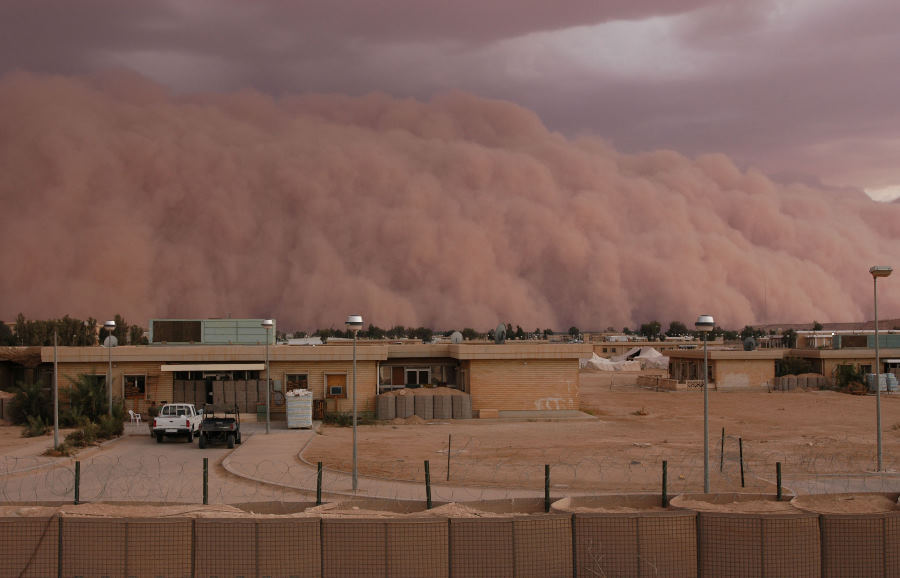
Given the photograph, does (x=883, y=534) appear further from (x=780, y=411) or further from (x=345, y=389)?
(x=780, y=411)

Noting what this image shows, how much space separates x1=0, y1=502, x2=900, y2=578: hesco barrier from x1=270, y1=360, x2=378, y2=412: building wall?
18.3 m

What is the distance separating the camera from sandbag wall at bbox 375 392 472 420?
26.0 meters

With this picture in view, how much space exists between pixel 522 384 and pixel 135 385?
12.3 metres

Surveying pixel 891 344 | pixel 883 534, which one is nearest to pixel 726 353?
pixel 891 344

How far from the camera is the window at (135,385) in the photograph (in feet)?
83.9

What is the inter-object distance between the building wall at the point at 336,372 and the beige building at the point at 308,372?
0.03m

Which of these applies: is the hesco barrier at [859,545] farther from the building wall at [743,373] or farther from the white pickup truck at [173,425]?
the building wall at [743,373]

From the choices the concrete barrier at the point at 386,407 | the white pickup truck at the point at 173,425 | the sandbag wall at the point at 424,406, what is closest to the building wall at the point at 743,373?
the sandbag wall at the point at 424,406

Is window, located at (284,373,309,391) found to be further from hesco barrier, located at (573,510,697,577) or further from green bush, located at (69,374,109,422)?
hesco barrier, located at (573,510,697,577)

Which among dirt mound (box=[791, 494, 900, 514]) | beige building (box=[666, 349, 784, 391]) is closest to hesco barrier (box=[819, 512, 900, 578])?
dirt mound (box=[791, 494, 900, 514])

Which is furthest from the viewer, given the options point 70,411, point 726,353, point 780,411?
point 726,353

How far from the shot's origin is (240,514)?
8531 millimetres

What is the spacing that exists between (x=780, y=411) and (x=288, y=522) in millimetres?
26501

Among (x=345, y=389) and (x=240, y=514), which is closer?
(x=240, y=514)
